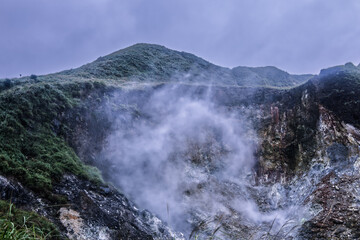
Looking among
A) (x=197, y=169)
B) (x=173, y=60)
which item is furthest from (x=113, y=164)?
(x=173, y=60)

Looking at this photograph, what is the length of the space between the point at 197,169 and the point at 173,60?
2620 cm

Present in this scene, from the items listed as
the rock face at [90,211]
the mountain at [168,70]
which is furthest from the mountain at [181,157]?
the mountain at [168,70]

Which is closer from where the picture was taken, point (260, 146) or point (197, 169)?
point (197, 169)

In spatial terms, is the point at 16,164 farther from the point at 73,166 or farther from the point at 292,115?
Result: the point at 292,115

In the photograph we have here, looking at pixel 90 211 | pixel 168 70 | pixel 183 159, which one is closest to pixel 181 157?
pixel 183 159

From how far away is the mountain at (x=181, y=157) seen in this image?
7.73 m

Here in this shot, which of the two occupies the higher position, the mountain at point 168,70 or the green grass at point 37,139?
the mountain at point 168,70

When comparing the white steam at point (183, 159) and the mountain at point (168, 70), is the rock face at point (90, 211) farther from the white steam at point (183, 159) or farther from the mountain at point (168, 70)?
the mountain at point (168, 70)

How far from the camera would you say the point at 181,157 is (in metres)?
15.0

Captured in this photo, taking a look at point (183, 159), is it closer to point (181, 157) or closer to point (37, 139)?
point (181, 157)

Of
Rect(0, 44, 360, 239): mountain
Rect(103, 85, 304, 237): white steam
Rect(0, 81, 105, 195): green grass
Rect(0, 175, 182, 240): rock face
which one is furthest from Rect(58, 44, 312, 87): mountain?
Rect(0, 175, 182, 240): rock face

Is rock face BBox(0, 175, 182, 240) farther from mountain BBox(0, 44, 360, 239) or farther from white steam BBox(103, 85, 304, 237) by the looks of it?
white steam BBox(103, 85, 304, 237)

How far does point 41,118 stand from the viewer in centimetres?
1041

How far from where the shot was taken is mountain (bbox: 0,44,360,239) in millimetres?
7727
